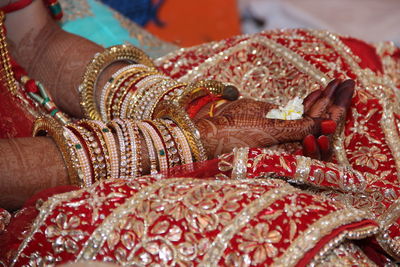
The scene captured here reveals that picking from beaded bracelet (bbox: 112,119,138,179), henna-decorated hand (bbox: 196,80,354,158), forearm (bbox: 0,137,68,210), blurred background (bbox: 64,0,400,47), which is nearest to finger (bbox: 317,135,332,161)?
henna-decorated hand (bbox: 196,80,354,158)

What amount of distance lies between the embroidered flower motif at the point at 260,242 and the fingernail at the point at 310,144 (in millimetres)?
289

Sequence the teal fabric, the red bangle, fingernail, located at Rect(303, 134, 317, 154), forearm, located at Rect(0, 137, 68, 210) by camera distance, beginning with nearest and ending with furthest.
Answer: forearm, located at Rect(0, 137, 68, 210) → fingernail, located at Rect(303, 134, 317, 154) → the red bangle → the teal fabric

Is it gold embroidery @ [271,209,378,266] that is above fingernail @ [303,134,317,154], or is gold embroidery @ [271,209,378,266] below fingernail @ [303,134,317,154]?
below

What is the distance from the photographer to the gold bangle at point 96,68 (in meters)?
1.06

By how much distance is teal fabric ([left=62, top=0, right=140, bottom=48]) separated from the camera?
52.8 inches

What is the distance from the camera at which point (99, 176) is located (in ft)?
2.64

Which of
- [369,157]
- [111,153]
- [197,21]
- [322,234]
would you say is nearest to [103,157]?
[111,153]

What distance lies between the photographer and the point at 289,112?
3.04ft

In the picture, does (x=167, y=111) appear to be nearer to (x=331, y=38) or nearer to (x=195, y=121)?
(x=195, y=121)

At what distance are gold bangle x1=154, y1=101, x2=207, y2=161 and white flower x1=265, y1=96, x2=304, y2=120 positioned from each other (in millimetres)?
138

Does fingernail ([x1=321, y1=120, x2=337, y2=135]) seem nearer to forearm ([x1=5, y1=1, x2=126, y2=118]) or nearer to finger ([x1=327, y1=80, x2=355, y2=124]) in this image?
finger ([x1=327, y1=80, x2=355, y2=124])

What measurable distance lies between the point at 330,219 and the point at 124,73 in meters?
0.55

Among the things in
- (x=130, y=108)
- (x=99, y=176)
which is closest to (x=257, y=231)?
(x=99, y=176)

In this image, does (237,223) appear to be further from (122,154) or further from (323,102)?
(323,102)
